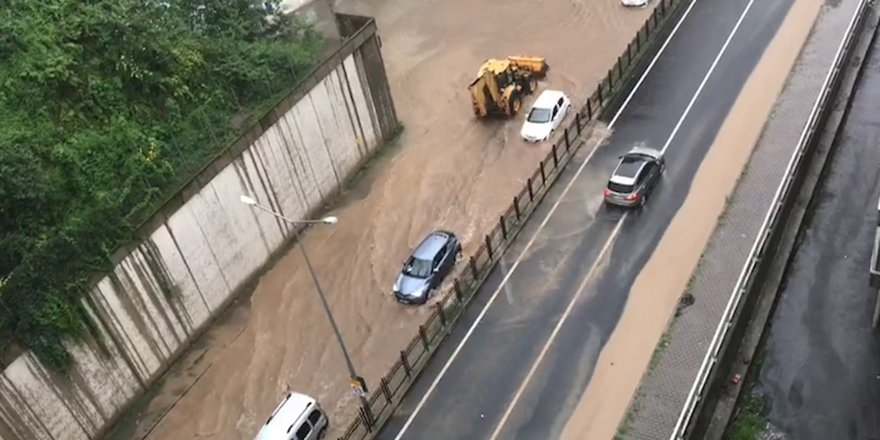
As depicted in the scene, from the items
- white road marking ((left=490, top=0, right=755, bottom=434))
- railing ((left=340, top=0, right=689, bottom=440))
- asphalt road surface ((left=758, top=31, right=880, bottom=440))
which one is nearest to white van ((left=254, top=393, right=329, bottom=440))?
railing ((left=340, top=0, right=689, bottom=440))

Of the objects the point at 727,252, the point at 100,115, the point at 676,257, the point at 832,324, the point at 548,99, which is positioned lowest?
the point at 832,324

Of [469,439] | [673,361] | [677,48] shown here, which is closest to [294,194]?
[469,439]

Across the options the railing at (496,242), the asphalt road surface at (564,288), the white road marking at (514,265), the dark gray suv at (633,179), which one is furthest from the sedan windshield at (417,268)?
the dark gray suv at (633,179)

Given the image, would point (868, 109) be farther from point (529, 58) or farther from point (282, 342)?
point (282, 342)

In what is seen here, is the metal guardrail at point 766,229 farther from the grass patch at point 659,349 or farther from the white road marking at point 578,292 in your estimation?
the white road marking at point 578,292

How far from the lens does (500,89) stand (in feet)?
118

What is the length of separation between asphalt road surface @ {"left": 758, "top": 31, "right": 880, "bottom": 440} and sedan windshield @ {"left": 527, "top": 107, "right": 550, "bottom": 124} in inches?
435

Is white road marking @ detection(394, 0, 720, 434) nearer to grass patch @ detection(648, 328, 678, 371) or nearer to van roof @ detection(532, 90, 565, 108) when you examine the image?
van roof @ detection(532, 90, 565, 108)

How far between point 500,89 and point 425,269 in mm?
11609

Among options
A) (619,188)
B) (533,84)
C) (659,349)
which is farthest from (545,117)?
(659,349)

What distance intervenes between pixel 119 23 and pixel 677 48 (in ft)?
81.0

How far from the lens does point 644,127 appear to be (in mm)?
33719

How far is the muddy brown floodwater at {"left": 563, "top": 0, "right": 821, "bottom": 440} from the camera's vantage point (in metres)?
22.9

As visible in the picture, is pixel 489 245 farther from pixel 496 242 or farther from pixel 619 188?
pixel 619 188
